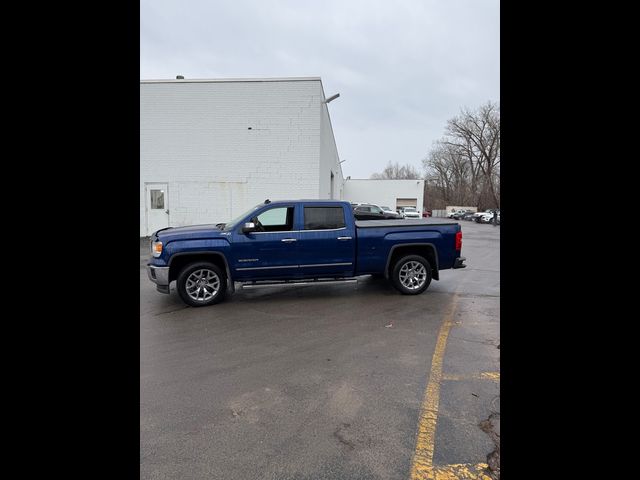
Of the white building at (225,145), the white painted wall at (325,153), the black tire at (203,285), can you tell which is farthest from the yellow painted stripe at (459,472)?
the white painted wall at (325,153)

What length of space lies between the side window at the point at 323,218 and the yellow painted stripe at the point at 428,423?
3.01 m

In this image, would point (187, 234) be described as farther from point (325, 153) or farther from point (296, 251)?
point (325, 153)

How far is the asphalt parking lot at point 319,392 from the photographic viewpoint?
2.33 meters

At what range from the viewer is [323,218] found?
6.52 meters

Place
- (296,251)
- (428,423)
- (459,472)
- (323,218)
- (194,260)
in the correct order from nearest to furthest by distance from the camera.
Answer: (459,472)
(428,423)
(194,260)
(296,251)
(323,218)

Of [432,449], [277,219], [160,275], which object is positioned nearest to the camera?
[432,449]

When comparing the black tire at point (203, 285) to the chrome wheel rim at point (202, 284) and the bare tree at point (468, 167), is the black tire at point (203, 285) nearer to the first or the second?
the chrome wheel rim at point (202, 284)

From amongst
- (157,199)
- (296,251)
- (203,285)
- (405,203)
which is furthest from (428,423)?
(405,203)

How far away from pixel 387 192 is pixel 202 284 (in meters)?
46.7

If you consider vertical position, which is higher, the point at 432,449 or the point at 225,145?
the point at 225,145

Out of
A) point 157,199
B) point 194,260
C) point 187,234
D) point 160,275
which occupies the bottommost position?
point 160,275
